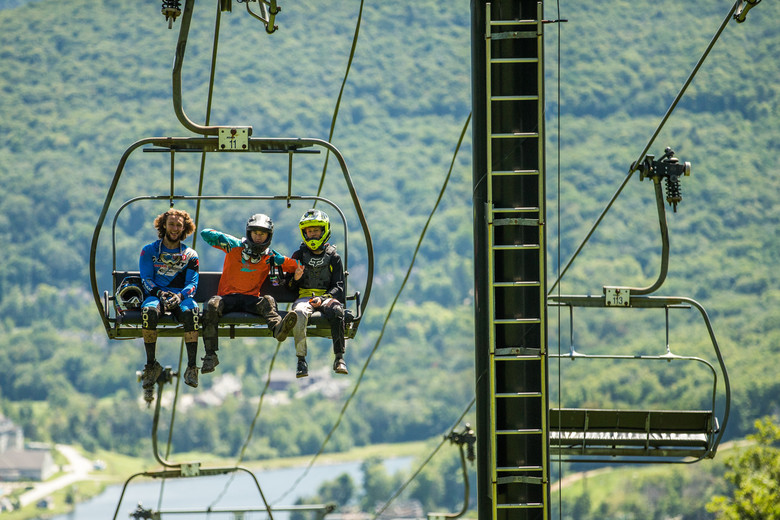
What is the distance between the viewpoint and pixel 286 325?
9336 mm

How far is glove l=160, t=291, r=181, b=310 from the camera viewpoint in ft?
31.5

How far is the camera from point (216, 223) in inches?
7470

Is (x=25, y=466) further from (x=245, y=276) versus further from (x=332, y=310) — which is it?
(x=332, y=310)

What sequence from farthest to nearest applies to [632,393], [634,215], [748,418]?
[634,215], [632,393], [748,418]

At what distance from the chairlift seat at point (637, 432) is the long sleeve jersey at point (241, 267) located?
3769 mm

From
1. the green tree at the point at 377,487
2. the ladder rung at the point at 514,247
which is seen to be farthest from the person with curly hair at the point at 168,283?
the green tree at the point at 377,487

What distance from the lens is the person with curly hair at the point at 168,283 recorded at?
9523mm

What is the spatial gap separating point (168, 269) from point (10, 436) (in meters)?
149

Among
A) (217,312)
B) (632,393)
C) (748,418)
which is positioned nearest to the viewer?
(217,312)

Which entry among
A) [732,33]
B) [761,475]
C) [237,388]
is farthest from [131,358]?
[761,475]

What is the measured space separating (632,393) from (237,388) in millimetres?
54236

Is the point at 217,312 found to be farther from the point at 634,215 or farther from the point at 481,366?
the point at 634,215

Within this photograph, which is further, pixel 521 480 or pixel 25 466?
pixel 25 466

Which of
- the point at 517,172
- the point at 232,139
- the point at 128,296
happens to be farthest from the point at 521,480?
the point at 128,296
